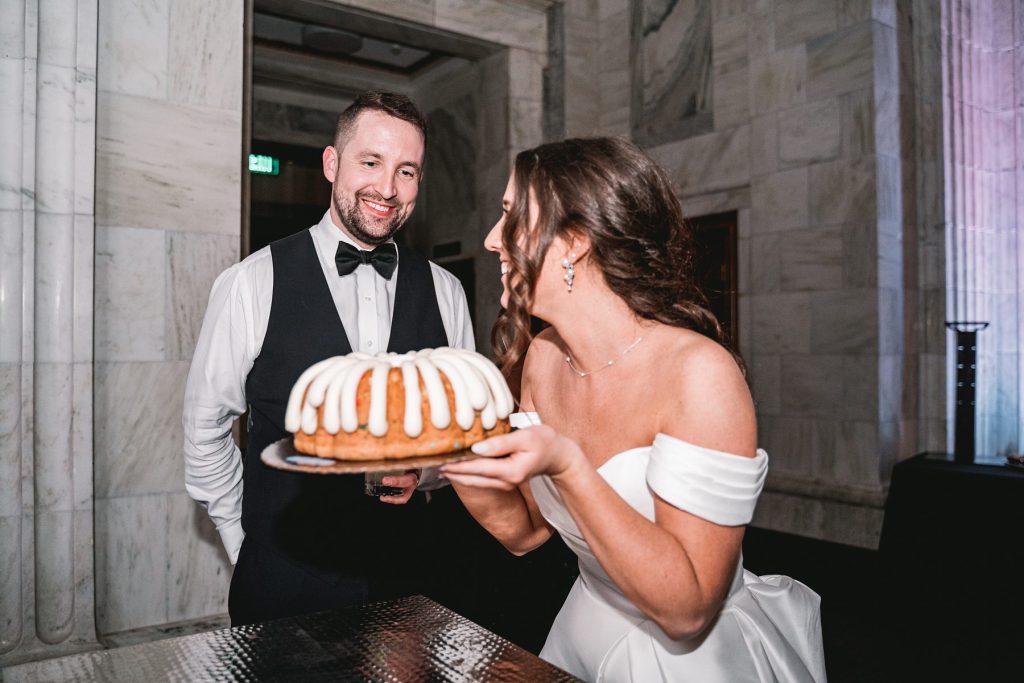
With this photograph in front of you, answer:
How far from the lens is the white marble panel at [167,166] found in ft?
13.9

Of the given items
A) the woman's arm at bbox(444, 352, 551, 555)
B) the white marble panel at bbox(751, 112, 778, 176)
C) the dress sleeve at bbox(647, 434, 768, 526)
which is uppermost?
the white marble panel at bbox(751, 112, 778, 176)

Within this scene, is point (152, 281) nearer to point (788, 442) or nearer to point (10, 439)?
point (10, 439)

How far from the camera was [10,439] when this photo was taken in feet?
12.3

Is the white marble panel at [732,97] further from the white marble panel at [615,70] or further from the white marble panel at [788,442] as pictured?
the white marble panel at [788,442]

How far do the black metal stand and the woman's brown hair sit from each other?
4.38 m

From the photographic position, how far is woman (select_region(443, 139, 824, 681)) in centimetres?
156

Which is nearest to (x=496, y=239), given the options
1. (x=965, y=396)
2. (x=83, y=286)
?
(x=83, y=286)

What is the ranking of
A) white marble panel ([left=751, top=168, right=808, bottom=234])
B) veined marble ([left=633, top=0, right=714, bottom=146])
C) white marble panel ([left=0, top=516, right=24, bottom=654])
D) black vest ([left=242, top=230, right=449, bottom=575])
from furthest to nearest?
1. veined marble ([left=633, top=0, right=714, bottom=146])
2. white marble panel ([left=751, top=168, right=808, bottom=234])
3. white marble panel ([left=0, top=516, right=24, bottom=654])
4. black vest ([left=242, top=230, right=449, bottom=575])

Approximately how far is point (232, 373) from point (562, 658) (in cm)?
154

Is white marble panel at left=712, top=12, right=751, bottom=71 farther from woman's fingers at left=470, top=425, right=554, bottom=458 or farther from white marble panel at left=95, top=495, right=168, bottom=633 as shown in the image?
woman's fingers at left=470, top=425, right=554, bottom=458

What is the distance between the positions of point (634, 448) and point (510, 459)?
60cm

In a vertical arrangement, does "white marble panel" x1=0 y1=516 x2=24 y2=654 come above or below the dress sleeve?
below

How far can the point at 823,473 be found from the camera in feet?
20.9

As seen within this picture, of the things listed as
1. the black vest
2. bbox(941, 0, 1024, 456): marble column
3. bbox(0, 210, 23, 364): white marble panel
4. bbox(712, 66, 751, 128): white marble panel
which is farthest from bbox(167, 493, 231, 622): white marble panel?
bbox(941, 0, 1024, 456): marble column
